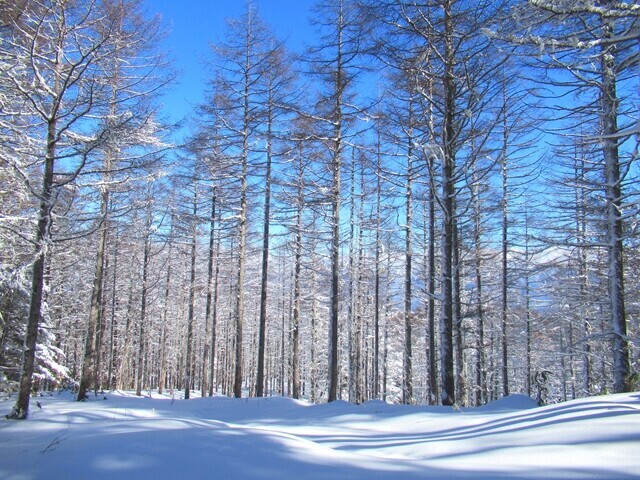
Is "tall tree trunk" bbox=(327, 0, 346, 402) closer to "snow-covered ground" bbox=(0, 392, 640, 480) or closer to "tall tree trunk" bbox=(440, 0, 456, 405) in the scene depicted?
"tall tree trunk" bbox=(440, 0, 456, 405)

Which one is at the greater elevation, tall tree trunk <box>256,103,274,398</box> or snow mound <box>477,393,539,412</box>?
tall tree trunk <box>256,103,274,398</box>

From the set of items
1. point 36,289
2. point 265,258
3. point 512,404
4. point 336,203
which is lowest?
point 512,404

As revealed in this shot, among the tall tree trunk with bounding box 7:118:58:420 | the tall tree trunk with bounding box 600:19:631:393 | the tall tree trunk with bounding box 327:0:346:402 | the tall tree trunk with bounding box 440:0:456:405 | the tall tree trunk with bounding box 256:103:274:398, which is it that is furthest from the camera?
the tall tree trunk with bounding box 256:103:274:398

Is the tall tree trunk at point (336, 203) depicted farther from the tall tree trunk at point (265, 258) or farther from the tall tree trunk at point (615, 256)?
the tall tree trunk at point (615, 256)

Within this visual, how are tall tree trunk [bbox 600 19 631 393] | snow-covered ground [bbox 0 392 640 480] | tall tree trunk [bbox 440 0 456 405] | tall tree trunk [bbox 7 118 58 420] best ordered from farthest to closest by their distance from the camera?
tall tree trunk [bbox 600 19 631 393], tall tree trunk [bbox 440 0 456 405], tall tree trunk [bbox 7 118 58 420], snow-covered ground [bbox 0 392 640 480]

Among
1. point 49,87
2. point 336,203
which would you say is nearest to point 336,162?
point 336,203

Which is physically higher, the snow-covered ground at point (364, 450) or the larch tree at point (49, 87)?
the larch tree at point (49, 87)

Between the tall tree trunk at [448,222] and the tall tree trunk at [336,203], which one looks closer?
the tall tree trunk at [448,222]

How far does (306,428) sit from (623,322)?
758cm

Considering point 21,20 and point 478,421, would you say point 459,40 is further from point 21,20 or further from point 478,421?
point 21,20

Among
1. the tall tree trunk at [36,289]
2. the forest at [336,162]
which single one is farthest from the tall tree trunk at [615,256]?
the tall tree trunk at [36,289]

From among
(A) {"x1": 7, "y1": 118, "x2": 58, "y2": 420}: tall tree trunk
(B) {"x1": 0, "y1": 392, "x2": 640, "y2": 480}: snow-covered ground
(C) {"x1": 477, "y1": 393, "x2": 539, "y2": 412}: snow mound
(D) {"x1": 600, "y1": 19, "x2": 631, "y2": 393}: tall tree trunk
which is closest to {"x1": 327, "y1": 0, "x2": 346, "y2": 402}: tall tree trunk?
(C) {"x1": 477, "y1": 393, "x2": 539, "y2": 412}: snow mound

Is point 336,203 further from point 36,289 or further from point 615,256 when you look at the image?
point 36,289

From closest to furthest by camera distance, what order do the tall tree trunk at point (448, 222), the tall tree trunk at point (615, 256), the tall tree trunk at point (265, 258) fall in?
the tall tree trunk at point (448, 222) < the tall tree trunk at point (615, 256) < the tall tree trunk at point (265, 258)
